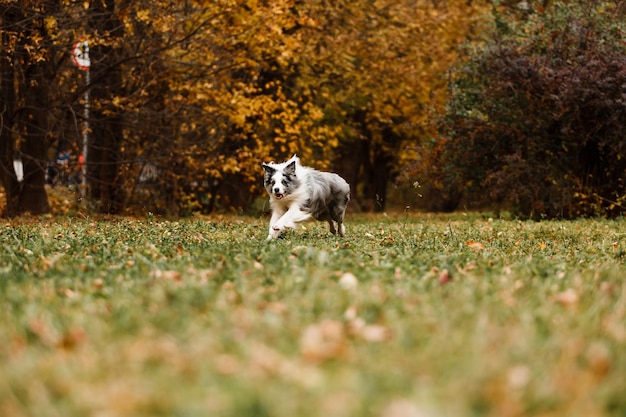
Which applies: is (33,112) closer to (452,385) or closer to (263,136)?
(263,136)

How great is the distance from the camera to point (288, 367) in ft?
12.1

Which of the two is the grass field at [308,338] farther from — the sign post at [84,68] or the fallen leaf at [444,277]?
the sign post at [84,68]

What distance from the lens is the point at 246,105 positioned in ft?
75.9

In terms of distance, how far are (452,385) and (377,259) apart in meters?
4.10

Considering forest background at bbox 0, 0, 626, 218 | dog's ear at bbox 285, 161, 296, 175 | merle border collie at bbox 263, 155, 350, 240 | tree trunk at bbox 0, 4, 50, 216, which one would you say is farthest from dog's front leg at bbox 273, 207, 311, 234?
tree trunk at bbox 0, 4, 50, 216

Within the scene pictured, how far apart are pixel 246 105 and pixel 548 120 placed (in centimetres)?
790

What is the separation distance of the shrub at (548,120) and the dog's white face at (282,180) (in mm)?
11623

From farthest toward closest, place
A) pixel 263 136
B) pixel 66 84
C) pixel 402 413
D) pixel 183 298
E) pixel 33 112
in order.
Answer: pixel 263 136 < pixel 66 84 < pixel 33 112 < pixel 183 298 < pixel 402 413

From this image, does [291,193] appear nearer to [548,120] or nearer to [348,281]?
[348,281]

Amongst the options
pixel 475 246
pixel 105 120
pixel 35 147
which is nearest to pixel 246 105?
pixel 105 120

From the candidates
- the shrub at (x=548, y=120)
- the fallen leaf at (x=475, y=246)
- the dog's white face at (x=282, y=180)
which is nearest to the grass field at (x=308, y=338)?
the fallen leaf at (x=475, y=246)

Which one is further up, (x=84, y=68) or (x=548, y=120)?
(x=84, y=68)

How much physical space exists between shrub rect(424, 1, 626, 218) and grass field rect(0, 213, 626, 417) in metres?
14.7

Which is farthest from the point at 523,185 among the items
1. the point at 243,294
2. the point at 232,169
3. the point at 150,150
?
the point at 243,294
